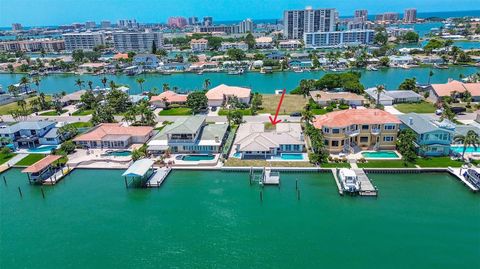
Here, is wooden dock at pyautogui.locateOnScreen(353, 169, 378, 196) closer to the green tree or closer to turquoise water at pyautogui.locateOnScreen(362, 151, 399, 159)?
turquoise water at pyautogui.locateOnScreen(362, 151, 399, 159)

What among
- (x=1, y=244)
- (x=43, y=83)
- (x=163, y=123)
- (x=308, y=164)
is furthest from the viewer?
(x=43, y=83)

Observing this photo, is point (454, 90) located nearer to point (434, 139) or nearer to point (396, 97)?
point (396, 97)

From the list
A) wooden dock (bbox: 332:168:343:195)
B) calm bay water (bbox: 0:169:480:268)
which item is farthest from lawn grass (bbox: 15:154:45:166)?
wooden dock (bbox: 332:168:343:195)

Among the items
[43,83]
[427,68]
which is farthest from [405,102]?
[43,83]

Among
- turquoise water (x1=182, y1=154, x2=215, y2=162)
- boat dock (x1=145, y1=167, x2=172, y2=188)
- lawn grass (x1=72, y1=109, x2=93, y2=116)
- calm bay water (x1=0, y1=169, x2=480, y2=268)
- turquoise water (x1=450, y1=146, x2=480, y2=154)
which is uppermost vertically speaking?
lawn grass (x1=72, y1=109, x2=93, y2=116)

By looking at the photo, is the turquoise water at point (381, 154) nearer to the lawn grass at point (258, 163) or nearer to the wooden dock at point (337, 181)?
Answer: the wooden dock at point (337, 181)

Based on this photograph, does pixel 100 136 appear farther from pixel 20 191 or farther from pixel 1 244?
pixel 1 244
